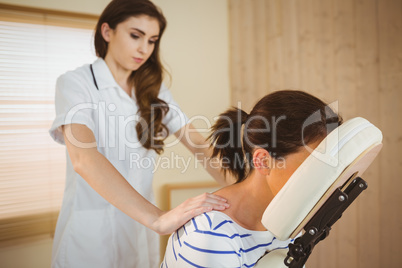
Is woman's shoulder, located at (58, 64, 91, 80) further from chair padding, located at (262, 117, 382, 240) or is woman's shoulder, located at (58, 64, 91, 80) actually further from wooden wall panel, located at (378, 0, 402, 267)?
wooden wall panel, located at (378, 0, 402, 267)

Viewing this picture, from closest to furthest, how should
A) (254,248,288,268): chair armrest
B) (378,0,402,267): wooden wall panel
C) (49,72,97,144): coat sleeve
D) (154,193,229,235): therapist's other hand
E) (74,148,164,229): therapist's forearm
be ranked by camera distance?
(254,248,288,268): chair armrest → (154,193,229,235): therapist's other hand → (74,148,164,229): therapist's forearm → (49,72,97,144): coat sleeve → (378,0,402,267): wooden wall panel

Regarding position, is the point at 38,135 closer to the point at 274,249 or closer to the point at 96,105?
the point at 96,105

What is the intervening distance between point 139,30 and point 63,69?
118 centimetres

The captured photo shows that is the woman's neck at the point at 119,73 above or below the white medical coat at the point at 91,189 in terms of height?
above


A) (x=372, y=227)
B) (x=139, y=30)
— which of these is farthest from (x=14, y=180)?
(x=372, y=227)

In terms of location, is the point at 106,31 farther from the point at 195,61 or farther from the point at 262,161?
the point at 195,61

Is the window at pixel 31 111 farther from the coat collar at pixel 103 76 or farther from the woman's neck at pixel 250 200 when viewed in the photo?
the woman's neck at pixel 250 200

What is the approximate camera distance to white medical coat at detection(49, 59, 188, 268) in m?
1.43

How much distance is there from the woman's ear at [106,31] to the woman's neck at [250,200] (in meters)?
0.84

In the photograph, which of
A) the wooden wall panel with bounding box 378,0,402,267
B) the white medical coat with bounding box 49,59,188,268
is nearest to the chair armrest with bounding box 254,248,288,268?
the white medical coat with bounding box 49,59,188,268

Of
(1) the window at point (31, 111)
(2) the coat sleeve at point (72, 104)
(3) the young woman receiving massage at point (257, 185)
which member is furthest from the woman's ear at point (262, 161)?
(1) the window at point (31, 111)

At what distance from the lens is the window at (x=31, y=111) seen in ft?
7.63

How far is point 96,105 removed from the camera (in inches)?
57.8

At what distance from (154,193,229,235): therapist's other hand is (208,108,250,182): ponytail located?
0.17 metres
